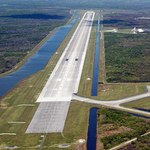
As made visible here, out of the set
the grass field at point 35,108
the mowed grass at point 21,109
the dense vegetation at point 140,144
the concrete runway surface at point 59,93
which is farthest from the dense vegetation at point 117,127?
the mowed grass at point 21,109

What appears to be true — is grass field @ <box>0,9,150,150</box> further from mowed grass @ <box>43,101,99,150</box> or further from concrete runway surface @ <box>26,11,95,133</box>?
concrete runway surface @ <box>26,11,95,133</box>

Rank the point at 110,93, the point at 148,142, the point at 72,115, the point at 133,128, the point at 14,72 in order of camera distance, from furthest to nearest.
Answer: the point at 14,72, the point at 110,93, the point at 72,115, the point at 133,128, the point at 148,142

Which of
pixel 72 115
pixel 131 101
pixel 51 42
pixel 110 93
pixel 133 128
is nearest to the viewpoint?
pixel 133 128

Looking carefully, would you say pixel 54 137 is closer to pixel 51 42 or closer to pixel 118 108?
pixel 118 108

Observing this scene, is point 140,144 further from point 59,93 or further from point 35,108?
point 59,93

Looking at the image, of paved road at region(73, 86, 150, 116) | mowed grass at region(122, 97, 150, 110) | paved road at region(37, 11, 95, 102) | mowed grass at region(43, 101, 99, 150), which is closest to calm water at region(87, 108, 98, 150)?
mowed grass at region(43, 101, 99, 150)

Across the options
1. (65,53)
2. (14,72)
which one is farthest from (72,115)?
(65,53)

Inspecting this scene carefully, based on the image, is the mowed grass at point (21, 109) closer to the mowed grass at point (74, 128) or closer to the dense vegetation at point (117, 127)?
the mowed grass at point (74, 128)
